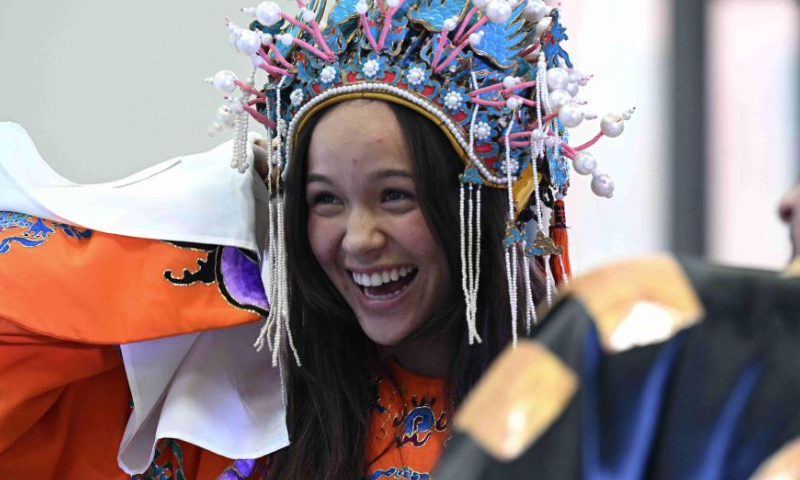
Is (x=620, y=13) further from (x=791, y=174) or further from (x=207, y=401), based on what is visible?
(x=207, y=401)

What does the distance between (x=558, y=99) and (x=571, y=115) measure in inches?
1.5

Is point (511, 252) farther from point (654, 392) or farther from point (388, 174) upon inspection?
point (654, 392)

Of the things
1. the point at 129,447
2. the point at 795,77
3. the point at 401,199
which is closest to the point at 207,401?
the point at 129,447

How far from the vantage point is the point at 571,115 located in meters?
1.33

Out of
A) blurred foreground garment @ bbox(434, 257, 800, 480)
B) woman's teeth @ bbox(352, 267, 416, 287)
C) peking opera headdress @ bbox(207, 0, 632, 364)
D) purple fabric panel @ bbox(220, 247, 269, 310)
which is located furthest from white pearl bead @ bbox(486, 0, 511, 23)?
blurred foreground garment @ bbox(434, 257, 800, 480)

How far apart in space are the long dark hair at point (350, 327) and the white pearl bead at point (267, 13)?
0.49ft

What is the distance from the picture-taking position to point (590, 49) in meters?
2.16

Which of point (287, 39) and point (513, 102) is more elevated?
point (287, 39)

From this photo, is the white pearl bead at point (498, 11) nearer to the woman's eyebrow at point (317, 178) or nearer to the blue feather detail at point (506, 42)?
the blue feather detail at point (506, 42)

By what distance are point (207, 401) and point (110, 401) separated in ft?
0.48

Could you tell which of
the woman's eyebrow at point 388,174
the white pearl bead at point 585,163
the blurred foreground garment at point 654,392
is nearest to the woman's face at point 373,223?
the woman's eyebrow at point 388,174

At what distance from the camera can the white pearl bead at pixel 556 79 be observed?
137 centimetres

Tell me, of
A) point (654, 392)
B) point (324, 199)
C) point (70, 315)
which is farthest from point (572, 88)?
point (654, 392)

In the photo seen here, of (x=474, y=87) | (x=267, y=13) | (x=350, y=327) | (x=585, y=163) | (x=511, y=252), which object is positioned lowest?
(x=350, y=327)
